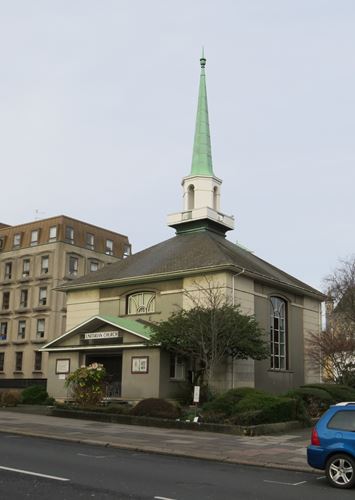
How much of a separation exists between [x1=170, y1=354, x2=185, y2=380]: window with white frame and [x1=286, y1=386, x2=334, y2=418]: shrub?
19.7 feet

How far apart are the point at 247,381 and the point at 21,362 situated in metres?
38.0

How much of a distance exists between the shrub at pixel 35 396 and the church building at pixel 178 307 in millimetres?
931

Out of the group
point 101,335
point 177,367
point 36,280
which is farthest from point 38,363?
point 177,367

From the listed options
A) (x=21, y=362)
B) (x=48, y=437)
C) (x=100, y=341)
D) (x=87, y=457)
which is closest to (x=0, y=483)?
(x=87, y=457)

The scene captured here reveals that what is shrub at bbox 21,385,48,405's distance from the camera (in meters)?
33.8

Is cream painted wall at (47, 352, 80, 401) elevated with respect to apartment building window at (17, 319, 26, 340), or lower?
lower

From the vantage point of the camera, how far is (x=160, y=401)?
2497 centimetres

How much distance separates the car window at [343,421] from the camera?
1177 cm

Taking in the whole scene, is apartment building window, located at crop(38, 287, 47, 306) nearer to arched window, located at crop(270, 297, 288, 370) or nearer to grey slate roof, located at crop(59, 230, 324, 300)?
grey slate roof, located at crop(59, 230, 324, 300)

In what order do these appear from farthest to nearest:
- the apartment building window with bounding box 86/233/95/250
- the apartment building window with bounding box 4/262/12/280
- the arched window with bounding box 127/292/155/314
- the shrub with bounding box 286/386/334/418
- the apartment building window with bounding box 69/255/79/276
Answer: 1. the apartment building window with bounding box 86/233/95/250
2. the apartment building window with bounding box 4/262/12/280
3. the apartment building window with bounding box 69/255/79/276
4. the arched window with bounding box 127/292/155/314
5. the shrub with bounding box 286/386/334/418

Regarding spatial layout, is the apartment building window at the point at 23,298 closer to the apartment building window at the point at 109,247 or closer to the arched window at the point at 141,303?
the apartment building window at the point at 109,247

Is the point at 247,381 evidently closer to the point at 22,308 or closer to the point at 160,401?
the point at 160,401

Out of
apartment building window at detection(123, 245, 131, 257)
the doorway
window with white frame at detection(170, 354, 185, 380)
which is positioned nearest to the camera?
window with white frame at detection(170, 354, 185, 380)

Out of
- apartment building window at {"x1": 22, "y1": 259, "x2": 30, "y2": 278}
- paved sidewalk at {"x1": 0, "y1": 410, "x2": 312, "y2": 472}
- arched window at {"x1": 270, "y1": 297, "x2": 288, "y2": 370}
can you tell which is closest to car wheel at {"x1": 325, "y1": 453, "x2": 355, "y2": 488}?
paved sidewalk at {"x1": 0, "y1": 410, "x2": 312, "y2": 472}
